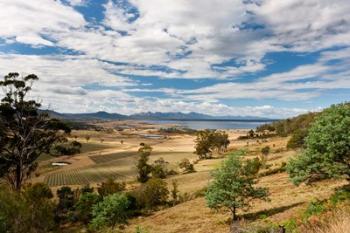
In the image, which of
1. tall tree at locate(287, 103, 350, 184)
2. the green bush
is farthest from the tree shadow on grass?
the green bush

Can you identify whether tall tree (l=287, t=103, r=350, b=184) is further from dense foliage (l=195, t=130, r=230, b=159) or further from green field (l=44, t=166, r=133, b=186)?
dense foliage (l=195, t=130, r=230, b=159)

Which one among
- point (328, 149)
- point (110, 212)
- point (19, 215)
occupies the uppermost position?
point (328, 149)

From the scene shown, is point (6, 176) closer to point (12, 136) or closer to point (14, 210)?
point (12, 136)

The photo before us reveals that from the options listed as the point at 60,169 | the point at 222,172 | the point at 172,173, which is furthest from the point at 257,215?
the point at 60,169

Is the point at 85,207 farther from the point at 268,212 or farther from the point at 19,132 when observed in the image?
the point at 268,212

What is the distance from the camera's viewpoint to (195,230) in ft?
126

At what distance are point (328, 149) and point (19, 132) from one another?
34.4 meters

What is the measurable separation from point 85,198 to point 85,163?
86.8 metres

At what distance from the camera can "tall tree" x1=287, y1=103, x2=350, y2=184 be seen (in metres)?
30.0

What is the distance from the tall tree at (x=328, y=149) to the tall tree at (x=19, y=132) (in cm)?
3045

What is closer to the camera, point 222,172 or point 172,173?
point 222,172

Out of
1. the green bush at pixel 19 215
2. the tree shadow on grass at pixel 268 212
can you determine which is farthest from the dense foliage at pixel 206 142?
the green bush at pixel 19 215

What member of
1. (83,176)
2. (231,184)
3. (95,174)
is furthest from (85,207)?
(95,174)

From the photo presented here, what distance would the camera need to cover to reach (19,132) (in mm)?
46750
